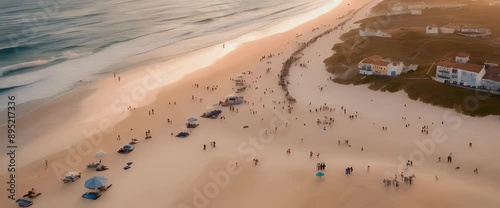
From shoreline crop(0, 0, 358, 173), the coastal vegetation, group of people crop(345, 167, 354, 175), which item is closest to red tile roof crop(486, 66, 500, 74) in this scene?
the coastal vegetation

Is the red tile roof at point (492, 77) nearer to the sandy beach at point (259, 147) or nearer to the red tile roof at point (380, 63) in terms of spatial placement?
the sandy beach at point (259, 147)

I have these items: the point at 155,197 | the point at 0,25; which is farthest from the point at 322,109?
the point at 0,25

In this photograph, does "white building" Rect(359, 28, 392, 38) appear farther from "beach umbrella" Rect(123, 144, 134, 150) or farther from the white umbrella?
the white umbrella

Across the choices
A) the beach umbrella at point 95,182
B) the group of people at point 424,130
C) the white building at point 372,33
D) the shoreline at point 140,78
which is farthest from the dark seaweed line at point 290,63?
the beach umbrella at point 95,182

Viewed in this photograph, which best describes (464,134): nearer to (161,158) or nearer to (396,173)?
(396,173)

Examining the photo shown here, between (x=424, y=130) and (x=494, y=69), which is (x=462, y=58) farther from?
(x=424, y=130)
